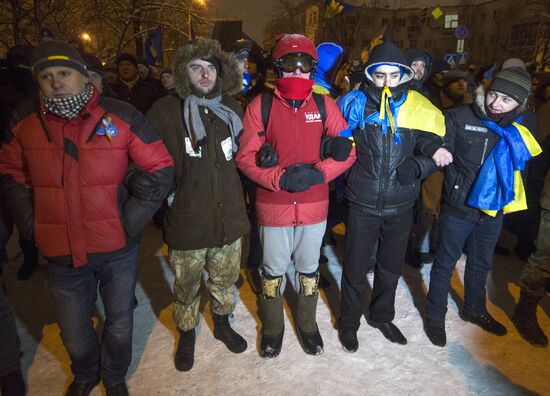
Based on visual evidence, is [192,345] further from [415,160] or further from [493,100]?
[493,100]

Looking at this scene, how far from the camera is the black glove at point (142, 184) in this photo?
2.33 meters

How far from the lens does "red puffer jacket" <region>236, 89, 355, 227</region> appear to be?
2.69 metres

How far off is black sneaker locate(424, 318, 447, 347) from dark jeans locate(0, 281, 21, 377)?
334 centimetres

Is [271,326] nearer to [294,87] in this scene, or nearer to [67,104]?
[294,87]

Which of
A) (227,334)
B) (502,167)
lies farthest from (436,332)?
(227,334)

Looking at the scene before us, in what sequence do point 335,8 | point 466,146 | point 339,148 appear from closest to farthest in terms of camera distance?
point 339,148 → point 466,146 → point 335,8

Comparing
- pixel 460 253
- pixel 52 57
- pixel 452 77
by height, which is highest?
pixel 452 77

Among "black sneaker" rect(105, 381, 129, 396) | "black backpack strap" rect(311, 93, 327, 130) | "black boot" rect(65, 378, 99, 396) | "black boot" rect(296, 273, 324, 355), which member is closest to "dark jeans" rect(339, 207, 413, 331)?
"black boot" rect(296, 273, 324, 355)

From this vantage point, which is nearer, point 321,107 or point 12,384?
point 12,384

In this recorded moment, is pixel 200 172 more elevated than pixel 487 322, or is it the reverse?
pixel 200 172

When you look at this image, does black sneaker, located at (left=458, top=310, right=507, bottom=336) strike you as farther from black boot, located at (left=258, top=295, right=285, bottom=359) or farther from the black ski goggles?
the black ski goggles

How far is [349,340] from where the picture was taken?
10.6 feet

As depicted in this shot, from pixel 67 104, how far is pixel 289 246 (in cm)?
183

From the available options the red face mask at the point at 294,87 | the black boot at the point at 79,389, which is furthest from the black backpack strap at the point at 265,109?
the black boot at the point at 79,389
